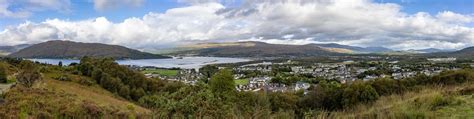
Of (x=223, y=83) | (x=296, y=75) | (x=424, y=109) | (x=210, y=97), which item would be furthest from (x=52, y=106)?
(x=296, y=75)

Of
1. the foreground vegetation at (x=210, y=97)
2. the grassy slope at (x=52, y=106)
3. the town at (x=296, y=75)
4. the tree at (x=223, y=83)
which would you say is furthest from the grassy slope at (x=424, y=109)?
the town at (x=296, y=75)

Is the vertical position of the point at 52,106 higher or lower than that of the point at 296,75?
higher

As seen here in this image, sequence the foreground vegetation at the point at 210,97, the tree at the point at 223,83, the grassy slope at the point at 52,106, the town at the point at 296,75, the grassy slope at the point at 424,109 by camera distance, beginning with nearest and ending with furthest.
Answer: the grassy slope at the point at 424,109 → the foreground vegetation at the point at 210,97 → the grassy slope at the point at 52,106 → the tree at the point at 223,83 → the town at the point at 296,75

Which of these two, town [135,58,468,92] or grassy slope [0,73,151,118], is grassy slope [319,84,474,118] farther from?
town [135,58,468,92]

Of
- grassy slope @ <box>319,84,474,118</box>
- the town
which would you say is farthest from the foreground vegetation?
the town

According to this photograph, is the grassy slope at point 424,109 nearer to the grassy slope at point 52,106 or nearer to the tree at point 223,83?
the grassy slope at point 52,106

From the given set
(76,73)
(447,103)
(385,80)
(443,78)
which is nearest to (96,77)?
(76,73)

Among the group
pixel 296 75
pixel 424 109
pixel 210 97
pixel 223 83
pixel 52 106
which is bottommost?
pixel 296 75

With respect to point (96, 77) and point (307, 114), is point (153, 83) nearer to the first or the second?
point (96, 77)

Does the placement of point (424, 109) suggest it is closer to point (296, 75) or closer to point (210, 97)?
point (210, 97)

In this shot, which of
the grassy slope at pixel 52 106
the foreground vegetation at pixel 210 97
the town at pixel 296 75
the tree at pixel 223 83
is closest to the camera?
the foreground vegetation at pixel 210 97
